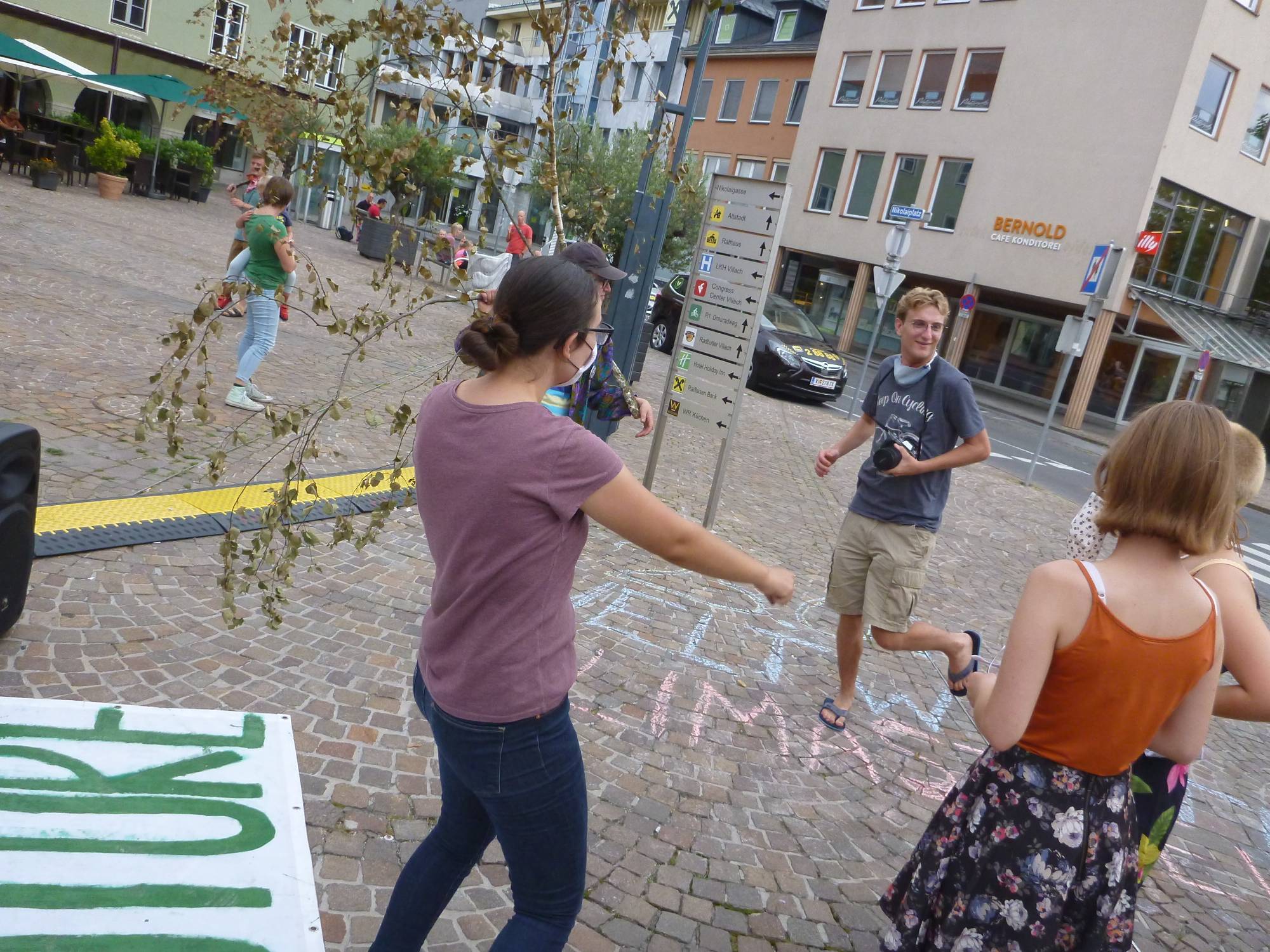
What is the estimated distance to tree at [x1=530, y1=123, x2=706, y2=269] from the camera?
4.24 meters

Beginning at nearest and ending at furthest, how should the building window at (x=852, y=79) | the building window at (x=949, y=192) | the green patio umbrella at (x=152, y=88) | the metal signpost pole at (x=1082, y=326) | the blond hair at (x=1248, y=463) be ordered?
the blond hair at (x=1248, y=463)
the metal signpost pole at (x=1082, y=326)
the green patio umbrella at (x=152, y=88)
the building window at (x=949, y=192)
the building window at (x=852, y=79)

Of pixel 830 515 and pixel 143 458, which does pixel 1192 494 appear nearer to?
pixel 143 458

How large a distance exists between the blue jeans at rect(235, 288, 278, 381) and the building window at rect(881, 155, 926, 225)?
2776 cm

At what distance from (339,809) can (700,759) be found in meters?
1.52

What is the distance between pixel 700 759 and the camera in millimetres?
4270

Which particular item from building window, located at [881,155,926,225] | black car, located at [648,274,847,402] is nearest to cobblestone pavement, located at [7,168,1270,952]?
black car, located at [648,274,847,402]

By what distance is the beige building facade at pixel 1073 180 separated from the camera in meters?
27.0

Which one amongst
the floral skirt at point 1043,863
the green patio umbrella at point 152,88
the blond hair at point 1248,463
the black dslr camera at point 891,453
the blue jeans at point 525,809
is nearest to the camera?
the blue jeans at point 525,809

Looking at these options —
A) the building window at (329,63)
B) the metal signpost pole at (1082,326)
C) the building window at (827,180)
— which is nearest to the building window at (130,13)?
the building window at (827,180)

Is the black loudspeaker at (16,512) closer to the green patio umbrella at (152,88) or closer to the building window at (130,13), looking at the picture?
the green patio umbrella at (152,88)

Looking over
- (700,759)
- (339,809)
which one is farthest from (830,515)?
→ (339,809)

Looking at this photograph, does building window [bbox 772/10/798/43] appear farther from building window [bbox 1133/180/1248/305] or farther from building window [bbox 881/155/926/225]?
building window [bbox 1133/180/1248/305]

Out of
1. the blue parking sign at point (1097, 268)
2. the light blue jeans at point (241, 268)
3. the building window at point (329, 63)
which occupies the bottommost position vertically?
the light blue jeans at point (241, 268)

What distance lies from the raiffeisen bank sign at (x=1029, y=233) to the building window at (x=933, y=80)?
187 inches
